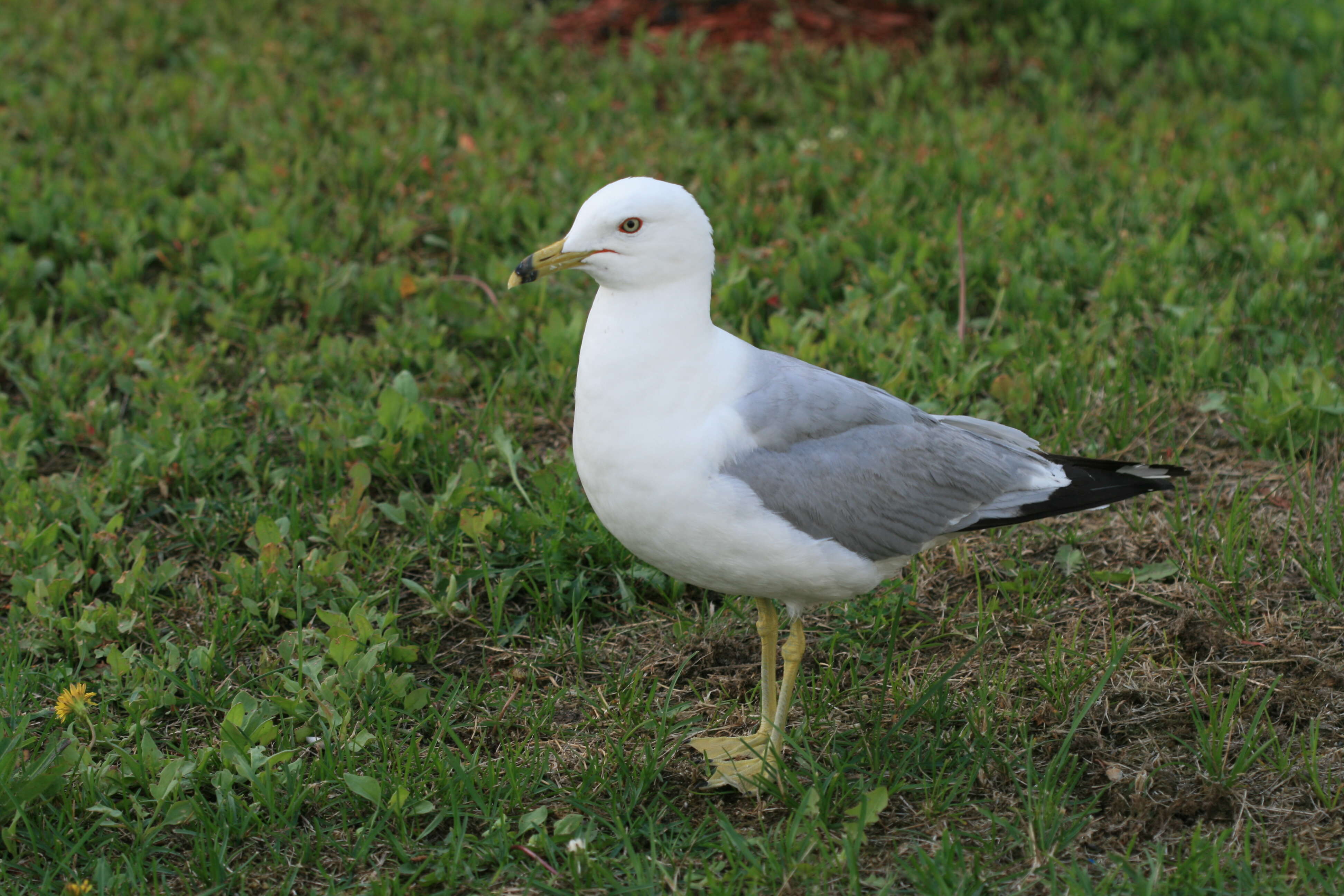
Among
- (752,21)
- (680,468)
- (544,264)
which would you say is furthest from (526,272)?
(752,21)

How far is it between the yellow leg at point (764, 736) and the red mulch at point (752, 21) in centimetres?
491

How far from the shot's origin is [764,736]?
3139mm

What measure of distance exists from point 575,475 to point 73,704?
61.2 inches

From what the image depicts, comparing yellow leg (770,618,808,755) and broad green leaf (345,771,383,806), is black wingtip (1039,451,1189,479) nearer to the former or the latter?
yellow leg (770,618,808,755)

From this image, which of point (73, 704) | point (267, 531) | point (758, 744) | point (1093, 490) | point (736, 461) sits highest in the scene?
point (736, 461)

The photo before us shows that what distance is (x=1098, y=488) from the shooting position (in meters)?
3.05

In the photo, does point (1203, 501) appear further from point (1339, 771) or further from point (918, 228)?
point (918, 228)

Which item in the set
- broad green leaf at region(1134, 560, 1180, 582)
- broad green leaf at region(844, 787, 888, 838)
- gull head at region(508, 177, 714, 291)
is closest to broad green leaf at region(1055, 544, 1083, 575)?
broad green leaf at region(1134, 560, 1180, 582)

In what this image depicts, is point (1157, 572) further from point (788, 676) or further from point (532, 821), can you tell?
point (532, 821)

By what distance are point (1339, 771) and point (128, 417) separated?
3.89m

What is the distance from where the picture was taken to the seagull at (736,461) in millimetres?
2781

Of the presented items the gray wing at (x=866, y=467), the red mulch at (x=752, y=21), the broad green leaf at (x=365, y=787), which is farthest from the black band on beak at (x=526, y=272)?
the red mulch at (x=752, y=21)

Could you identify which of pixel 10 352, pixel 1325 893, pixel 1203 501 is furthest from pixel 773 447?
pixel 10 352

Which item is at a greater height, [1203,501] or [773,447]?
[773,447]
